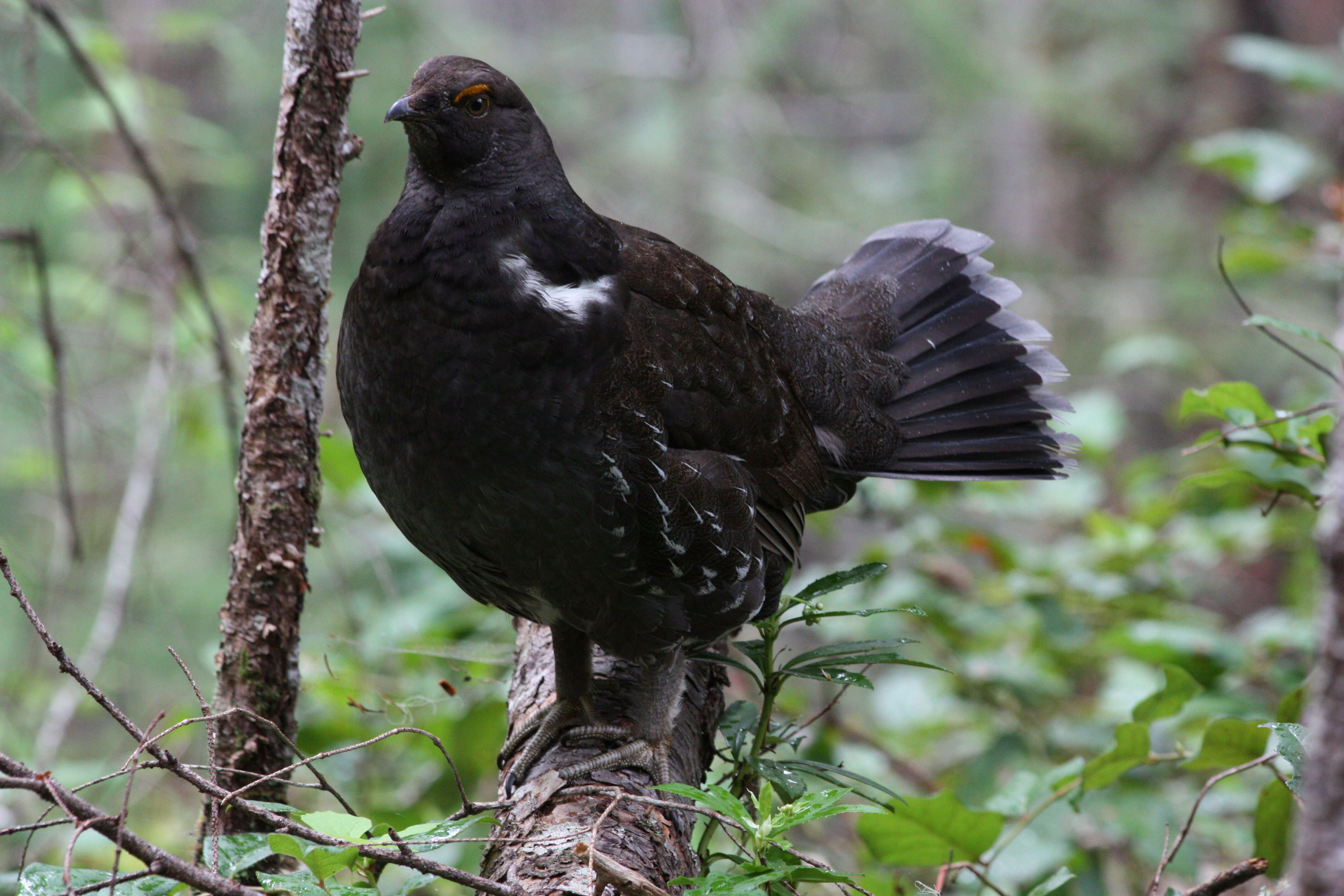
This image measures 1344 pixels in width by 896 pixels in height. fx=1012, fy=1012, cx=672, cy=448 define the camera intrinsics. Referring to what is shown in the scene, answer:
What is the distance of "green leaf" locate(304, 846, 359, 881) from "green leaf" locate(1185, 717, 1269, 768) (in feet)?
6.97

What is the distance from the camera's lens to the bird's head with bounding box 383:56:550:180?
8.90 ft

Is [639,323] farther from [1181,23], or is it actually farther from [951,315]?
[1181,23]

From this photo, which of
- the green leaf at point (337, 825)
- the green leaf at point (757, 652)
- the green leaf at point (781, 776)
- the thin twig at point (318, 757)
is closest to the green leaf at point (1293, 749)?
the green leaf at point (781, 776)

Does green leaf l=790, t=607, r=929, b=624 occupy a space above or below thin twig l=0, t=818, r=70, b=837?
above

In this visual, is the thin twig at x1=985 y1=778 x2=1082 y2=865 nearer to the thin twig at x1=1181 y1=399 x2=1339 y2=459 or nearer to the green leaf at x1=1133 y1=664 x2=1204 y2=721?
the green leaf at x1=1133 y1=664 x2=1204 y2=721

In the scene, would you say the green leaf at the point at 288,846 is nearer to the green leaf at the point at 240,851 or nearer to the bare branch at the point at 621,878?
the green leaf at the point at 240,851

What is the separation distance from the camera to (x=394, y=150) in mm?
8656

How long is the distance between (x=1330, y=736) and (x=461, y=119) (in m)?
2.41

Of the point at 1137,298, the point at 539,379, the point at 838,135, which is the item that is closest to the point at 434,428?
the point at 539,379

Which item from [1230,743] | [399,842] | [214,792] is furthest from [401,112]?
[1230,743]

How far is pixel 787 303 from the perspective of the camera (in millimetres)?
13516

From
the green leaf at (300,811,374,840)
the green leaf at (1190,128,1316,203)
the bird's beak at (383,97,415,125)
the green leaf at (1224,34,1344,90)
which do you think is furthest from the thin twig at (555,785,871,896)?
the green leaf at (1224,34,1344,90)

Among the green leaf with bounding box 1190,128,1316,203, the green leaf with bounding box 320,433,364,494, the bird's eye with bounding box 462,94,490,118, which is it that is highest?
the green leaf with bounding box 1190,128,1316,203

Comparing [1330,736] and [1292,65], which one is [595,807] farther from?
[1292,65]
